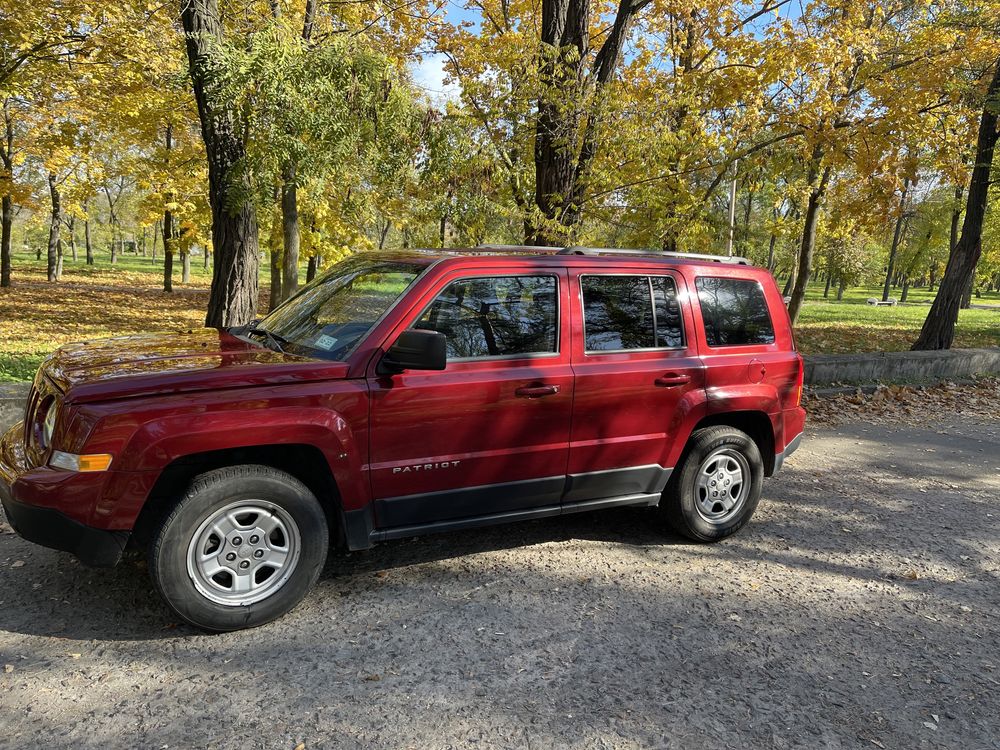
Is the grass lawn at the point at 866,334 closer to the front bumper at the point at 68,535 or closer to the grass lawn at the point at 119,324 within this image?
the grass lawn at the point at 119,324

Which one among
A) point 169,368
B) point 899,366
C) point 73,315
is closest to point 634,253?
point 169,368

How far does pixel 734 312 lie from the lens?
4.64 metres

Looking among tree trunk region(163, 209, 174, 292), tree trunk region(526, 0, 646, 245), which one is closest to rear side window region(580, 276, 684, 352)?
tree trunk region(526, 0, 646, 245)

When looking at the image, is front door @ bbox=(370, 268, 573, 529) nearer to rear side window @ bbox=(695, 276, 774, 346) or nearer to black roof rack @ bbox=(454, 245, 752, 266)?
black roof rack @ bbox=(454, 245, 752, 266)

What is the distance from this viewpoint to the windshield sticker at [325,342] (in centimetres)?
361

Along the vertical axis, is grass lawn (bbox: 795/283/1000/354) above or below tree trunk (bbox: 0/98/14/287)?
below

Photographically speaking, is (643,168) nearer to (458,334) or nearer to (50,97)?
(458,334)

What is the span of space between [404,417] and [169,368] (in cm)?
115

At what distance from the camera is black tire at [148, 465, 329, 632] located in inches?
122

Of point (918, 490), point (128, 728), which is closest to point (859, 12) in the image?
point (918, 490)

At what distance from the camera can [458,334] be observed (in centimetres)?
373

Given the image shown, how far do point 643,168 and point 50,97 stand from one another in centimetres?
1430

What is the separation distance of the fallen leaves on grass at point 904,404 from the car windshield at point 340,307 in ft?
21.1

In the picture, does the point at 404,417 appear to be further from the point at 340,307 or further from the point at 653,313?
the point at 653,313
